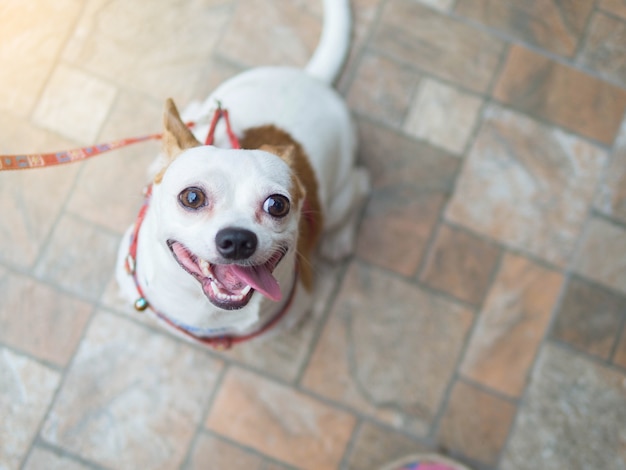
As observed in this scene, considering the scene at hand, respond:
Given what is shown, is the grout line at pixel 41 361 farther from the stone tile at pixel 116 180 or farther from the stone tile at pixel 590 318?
the stone tile at pixel 590 318

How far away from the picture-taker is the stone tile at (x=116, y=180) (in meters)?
2.59

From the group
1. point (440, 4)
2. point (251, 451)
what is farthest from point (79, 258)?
point (440, 4)

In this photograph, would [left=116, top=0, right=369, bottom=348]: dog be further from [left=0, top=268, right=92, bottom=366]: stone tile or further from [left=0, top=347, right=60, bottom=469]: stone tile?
[left=0, top=347, right=60, bottom=469]: stone tile

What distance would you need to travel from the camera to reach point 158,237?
1522mm

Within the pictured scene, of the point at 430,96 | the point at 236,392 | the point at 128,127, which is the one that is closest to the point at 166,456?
the point at 236,392

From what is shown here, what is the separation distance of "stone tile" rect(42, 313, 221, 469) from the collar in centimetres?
57

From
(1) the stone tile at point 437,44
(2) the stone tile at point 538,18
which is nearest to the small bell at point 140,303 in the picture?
(1) the stone tile at point 437,44

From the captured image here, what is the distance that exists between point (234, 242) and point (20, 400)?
1.69 meters

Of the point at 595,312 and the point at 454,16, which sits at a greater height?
the point at 454,16

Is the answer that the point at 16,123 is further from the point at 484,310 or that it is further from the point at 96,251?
the point at 484,310

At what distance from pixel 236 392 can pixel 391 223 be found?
41.8 inches

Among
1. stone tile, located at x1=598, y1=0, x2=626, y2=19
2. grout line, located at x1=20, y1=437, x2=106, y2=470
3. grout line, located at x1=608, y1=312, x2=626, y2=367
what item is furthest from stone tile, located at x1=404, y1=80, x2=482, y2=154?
grout line, located at x1=20, y1=437, x2=106, y2=470

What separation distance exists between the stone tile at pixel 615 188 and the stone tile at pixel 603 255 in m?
0.08

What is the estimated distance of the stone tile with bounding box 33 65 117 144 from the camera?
2.64 meters
